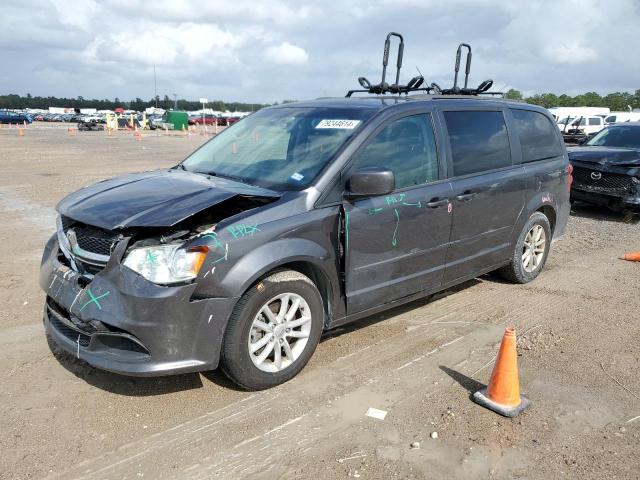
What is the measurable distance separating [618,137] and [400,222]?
872 cm

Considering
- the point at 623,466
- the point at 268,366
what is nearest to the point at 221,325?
the point at 268,366

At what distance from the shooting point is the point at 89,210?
11.5 ft

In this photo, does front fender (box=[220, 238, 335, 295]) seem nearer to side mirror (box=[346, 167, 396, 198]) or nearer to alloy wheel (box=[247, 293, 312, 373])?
alloy wheel (box=[247, 293, 312, 373])

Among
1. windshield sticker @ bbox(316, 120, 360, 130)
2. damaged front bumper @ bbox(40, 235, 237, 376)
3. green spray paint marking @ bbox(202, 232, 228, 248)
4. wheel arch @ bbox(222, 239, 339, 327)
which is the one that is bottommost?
damaged front bumper @ bbox(40, 235, 237, 376)

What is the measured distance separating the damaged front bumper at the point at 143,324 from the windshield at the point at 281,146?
43.0 inches

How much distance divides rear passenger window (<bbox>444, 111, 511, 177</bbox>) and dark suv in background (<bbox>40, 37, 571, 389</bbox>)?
0.02 meters

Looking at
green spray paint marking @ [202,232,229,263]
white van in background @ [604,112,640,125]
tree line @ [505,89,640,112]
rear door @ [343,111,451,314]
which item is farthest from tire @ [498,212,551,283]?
tree line @ [505,89,640,112]

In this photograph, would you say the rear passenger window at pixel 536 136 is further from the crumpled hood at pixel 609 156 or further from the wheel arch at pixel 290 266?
the crumpled hood at pixel 609 156

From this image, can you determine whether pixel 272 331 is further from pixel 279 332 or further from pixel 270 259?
pixel 270 259

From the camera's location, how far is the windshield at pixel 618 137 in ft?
34.5

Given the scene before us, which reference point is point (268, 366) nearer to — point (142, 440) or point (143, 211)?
point (142, 440)

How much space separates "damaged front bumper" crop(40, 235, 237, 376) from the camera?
10.2 feet

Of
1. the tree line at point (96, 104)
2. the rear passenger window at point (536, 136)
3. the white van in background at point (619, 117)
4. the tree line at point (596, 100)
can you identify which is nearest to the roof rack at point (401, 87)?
the rear passenger window at point (536, 136)

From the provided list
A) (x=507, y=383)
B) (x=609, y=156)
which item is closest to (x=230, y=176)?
(x=507, y=383)
